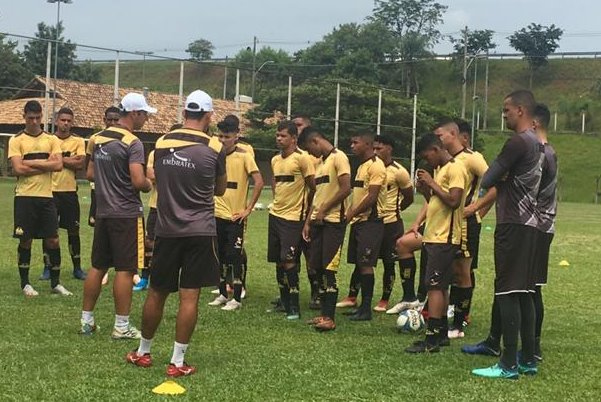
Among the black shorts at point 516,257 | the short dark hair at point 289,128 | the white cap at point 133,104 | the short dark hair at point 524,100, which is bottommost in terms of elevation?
the black shorts at point 516,257

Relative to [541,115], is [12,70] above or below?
above

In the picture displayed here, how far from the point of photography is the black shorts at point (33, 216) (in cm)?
949

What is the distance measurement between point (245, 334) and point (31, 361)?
85.3 inches

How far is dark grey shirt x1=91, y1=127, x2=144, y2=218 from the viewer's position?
7105mm

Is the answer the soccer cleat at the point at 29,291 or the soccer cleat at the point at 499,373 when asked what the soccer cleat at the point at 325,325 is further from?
the soccer cleat at the point at 29,291

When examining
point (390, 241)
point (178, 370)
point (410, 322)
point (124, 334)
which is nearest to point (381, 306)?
point (390, 241)

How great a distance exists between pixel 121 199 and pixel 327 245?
2.33 m

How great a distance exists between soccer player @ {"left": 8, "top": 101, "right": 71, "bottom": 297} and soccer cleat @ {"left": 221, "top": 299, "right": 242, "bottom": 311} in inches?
81.4

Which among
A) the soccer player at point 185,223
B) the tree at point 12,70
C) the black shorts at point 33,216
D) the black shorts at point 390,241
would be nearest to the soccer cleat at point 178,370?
the soccer player at point 185,223

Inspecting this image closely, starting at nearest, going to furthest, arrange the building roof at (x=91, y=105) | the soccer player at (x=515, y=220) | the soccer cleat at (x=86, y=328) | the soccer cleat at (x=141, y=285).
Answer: the soccer player at (x=515, y=220), the soccer cleat at (x=86, y=328), the soccer cleat at (x=141, y=285), the building roof at (x=91, y=105)

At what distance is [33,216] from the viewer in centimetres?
953

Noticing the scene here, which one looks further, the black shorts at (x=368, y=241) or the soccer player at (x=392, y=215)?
the soccer player at (x=392, y=215)

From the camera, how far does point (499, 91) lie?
9144 cm

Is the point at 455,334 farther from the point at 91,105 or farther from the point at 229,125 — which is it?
the point at 91,105
